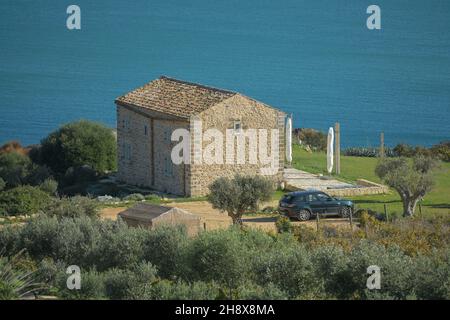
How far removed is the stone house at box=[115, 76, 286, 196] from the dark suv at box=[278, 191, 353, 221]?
5.36 meters

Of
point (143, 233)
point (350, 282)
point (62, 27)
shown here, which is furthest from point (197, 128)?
point (62, 27)

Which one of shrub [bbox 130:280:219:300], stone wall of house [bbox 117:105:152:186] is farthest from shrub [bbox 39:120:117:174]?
shrub [bbox 130:280:219:300]

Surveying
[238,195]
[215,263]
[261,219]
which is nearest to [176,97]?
[261,219]

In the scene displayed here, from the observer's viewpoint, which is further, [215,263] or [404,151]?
[404,151]

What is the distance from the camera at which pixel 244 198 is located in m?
34.8

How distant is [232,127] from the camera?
135ft

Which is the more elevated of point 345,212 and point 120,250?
point 120,250

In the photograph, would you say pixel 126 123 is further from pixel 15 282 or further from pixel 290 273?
pixel 15 282

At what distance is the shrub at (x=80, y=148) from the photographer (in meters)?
47.3

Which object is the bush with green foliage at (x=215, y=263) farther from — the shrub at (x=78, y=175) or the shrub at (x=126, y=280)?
the shrub at (x=78, y=175)

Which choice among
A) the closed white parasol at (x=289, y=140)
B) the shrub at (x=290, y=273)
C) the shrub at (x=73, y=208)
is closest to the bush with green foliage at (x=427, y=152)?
the closed white parasol at (x=289, y=140)

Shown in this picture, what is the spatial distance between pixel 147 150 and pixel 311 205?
900cm

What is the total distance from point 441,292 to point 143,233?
26.2 ft

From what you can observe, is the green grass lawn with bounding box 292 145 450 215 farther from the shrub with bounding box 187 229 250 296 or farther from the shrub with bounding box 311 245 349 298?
the shrub with bounding box 311 245 349 298
